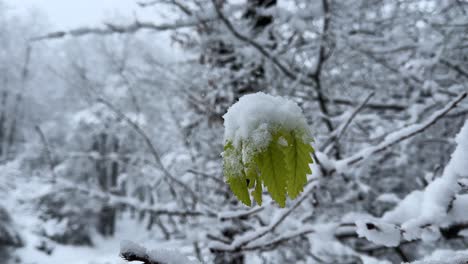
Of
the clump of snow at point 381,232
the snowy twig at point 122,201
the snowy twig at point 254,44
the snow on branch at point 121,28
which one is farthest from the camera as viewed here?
the snow on branch at point 121,28

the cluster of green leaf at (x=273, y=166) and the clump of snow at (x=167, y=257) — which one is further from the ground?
the cluster of green leaf at (x=273, y=166)

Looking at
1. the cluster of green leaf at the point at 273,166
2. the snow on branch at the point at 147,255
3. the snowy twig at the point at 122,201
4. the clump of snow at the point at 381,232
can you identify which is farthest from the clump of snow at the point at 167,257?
the snowy twig at the point at 122,201

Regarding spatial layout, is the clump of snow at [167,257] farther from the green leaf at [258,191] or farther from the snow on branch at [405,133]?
the snow on branch at [405,133]

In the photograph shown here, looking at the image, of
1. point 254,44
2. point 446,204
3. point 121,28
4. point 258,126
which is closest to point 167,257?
point 258,126

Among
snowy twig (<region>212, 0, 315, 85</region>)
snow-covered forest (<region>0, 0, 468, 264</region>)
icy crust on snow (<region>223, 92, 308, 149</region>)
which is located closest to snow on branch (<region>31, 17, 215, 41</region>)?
snow-covered forest (<region>0, 0, 468, 264</region>)

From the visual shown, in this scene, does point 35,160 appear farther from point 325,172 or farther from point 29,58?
point 325,172

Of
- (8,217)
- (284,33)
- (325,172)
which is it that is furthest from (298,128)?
(8,217)
